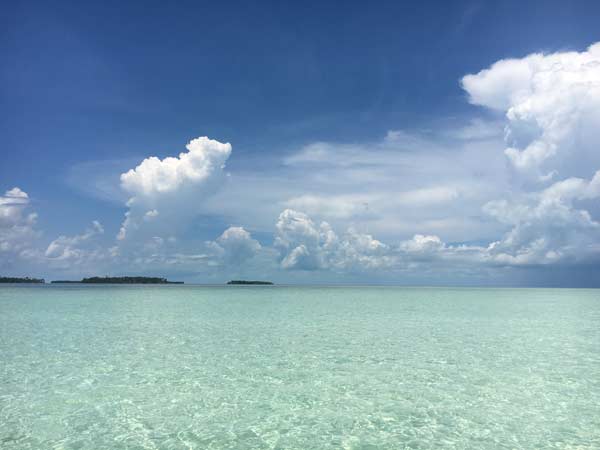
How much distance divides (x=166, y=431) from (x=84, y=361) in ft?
32.1

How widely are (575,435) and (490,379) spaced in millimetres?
5155

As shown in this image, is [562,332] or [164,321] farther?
[164,321]

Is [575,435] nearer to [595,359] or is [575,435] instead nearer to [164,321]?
[595,359]

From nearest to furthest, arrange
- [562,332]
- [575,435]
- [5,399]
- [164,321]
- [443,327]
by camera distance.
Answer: [575,435] → [5,399] → [562,332] → [443,327] → [164,321]

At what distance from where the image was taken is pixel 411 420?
1087cm

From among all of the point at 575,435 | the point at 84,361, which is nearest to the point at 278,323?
the point at 84,361

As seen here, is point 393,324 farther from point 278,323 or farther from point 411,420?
point 411,420

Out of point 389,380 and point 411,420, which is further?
point 389,380

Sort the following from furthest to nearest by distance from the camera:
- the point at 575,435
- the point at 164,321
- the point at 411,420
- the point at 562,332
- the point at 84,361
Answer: the point at 164,321 → the point at 562,332 → the point at 84,361 → the point at 411,420 → the point at 575,435

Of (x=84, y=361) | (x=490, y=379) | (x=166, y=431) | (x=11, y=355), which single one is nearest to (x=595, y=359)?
(x=490, y=379)

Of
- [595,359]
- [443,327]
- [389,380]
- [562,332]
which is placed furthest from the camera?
[443,327]

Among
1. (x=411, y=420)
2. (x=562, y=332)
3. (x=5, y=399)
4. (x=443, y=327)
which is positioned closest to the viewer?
(x=411, y=420)

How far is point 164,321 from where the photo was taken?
34.2 m

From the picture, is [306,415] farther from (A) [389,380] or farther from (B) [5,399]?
(B) [5,399]
